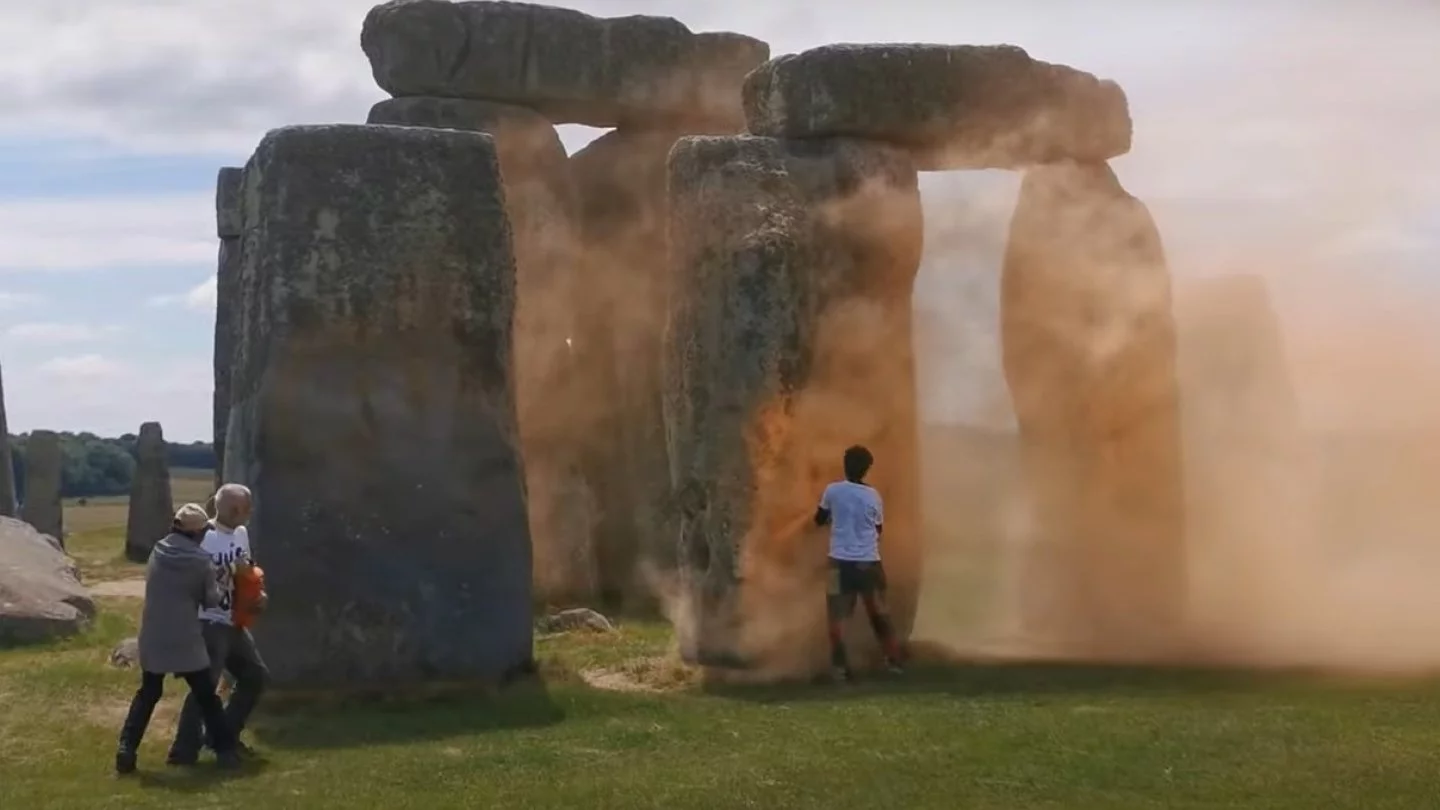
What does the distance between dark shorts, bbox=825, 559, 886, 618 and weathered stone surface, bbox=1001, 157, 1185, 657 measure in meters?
2.53

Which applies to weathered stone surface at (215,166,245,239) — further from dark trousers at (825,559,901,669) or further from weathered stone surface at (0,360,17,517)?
dark trousers at (825,559,901,669)

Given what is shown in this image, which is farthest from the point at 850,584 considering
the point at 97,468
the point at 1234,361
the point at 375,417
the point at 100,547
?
the point at 97,468

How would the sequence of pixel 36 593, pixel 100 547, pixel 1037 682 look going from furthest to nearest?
pixel 100 547 < pixel 36 593 < pixel 1037 682

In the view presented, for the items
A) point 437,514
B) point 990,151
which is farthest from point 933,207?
point 437,514

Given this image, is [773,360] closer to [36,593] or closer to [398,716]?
[398,716]

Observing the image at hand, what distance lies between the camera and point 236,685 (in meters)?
10.6

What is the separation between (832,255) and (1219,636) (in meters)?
3.84

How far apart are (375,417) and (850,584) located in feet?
10.6

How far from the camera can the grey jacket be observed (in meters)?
9.97

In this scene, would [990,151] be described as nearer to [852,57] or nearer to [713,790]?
[852,57]

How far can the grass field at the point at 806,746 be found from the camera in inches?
354

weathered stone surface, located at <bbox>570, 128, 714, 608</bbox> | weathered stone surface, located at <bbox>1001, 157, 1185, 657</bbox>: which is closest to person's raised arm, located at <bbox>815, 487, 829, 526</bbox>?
weathered stone surface, located at <bbox>1001, 157, 1185, 657</bbox>

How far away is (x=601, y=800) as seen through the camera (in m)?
9.04

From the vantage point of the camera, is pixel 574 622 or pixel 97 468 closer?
pixel 574 622
